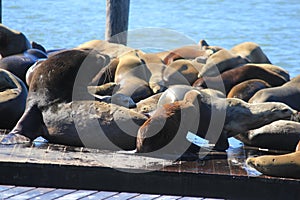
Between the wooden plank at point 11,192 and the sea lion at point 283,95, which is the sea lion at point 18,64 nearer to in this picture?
the wooden plank at point 11,192

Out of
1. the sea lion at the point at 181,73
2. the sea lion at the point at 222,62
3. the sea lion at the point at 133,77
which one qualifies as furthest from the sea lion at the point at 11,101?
the sea lion at the point at 222,62

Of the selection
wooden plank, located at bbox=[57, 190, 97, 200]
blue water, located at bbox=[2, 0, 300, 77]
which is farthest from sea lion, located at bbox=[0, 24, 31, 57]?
blue water, located at bbox=[2, 0, 300, 77]

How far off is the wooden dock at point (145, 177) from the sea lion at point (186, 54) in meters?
3.45

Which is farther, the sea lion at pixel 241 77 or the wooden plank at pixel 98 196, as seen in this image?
the sea lion at pixel 241 77

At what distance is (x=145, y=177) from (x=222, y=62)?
3670 mm

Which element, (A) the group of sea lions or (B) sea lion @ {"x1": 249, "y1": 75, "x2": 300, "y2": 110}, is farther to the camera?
(B) sea lion @ {"x1": 249, "y1": 75, "x2": 300, "y2": 110}

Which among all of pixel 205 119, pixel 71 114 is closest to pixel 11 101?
pixel 71 114

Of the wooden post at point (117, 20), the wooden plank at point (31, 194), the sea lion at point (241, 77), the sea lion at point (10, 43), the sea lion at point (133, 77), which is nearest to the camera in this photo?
the wooden plank at point (31, 194)

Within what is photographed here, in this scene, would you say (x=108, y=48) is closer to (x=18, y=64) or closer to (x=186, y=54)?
(x=186, y=54)

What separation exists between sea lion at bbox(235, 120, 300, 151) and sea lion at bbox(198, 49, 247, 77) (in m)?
2.35

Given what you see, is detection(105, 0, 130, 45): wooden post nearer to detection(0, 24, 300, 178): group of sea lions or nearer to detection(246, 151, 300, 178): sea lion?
detection(0, 24, 300, 178): group of sea lions

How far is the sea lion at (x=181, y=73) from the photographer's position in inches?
259

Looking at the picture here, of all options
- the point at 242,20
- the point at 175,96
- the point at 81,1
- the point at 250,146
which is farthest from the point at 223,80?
the point at 81,1

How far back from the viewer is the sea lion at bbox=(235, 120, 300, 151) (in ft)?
14.8
